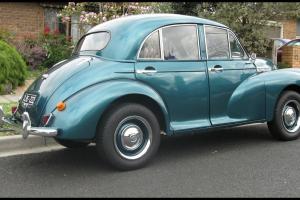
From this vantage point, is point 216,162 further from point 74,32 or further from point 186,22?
point 74,32

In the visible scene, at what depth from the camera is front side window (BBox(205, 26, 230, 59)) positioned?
253 inches

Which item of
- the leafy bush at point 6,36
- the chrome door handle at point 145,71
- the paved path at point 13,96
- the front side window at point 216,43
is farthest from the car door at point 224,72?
the leafy bush at point 6,36

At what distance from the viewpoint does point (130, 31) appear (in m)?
5.93

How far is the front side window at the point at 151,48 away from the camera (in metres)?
5.86

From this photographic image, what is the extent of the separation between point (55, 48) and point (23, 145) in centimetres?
846

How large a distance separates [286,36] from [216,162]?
58.2ft

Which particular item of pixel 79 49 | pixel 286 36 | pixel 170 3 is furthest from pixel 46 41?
pixel 286 36

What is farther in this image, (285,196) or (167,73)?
(167,73)

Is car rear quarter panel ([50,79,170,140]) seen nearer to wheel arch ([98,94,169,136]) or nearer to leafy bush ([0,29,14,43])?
wheel arch ([98,94,169,136])

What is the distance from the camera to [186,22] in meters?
6.26

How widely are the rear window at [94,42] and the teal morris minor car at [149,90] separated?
0.02 m

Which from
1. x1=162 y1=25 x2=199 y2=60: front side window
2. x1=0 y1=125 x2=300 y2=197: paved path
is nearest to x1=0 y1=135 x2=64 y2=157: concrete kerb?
x1=0 y1=125 x2=300 y2=197: paved path

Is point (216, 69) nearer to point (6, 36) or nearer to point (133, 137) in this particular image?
point (133, 137)

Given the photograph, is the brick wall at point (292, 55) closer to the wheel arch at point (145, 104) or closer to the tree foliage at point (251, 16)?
the tree foliage at point (251, 16)
